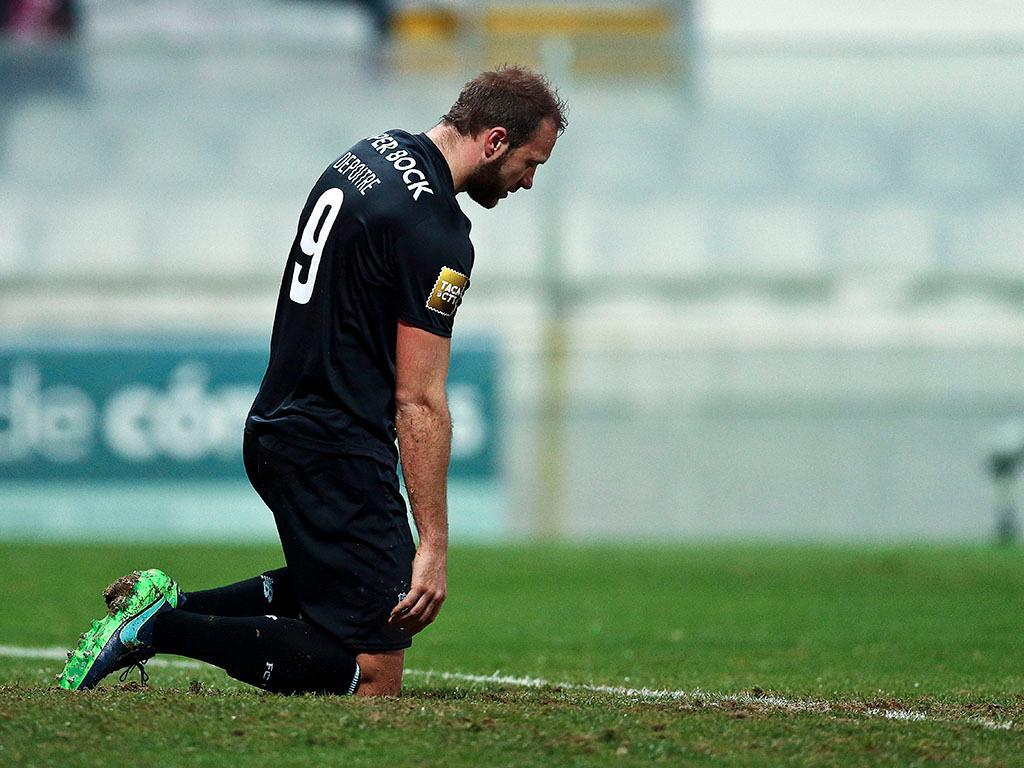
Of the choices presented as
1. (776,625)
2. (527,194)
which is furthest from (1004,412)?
(776,625)

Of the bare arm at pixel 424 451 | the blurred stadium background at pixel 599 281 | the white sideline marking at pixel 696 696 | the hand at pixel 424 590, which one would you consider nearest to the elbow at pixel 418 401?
the bare arm at pixel 424 451

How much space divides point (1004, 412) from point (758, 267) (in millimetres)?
3023

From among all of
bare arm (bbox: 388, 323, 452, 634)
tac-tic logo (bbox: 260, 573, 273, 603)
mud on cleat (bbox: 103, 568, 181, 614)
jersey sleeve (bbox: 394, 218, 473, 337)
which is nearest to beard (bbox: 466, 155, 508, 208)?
jersey sleeve (bbox: 394, 218, 473, 337)

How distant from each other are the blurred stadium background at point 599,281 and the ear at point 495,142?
10.9m

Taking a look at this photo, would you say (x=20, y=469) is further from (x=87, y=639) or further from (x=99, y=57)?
(x=87, y=639)

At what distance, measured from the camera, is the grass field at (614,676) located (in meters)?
4.32

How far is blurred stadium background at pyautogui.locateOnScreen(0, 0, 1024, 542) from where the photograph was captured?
639 inches

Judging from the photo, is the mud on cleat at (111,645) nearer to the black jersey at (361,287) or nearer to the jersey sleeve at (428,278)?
the black jersey at (361,287)

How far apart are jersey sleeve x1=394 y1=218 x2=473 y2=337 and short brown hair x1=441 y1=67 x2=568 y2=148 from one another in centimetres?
43

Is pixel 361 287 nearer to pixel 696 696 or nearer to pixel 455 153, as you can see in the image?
pixel 455 153

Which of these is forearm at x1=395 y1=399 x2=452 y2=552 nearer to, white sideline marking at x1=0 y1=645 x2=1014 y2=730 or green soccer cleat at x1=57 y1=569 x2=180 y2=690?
green soccer cleat at x1=57 y1=569 x2=180 y2=690

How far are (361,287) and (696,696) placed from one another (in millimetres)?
1903

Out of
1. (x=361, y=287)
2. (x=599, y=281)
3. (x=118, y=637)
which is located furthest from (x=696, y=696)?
(x=599, y=281)

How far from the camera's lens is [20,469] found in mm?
16094
